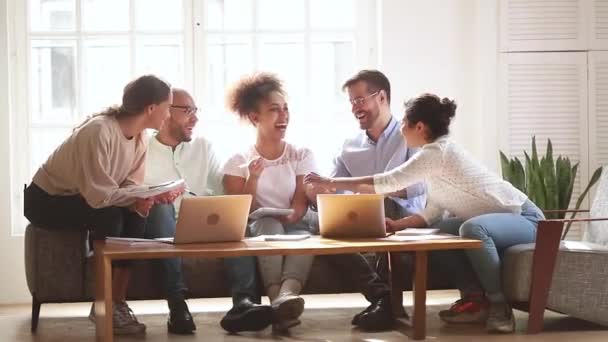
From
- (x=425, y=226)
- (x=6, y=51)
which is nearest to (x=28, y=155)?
(x=6, y=51)

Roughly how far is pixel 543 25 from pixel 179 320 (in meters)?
2.91

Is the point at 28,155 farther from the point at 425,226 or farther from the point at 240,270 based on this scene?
the point at 425,226

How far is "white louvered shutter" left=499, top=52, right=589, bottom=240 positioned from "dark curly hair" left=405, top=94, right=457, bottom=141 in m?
1.66

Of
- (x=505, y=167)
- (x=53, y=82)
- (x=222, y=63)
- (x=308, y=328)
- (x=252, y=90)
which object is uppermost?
(x=222, y=63)

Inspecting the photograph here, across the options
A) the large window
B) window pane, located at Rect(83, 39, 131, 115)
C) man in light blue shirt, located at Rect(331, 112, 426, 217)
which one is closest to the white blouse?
man in light blue shirt, located at Rect(331, 112, 426, 217)

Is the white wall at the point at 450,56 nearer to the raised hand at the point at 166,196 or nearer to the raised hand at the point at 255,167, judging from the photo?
the raised hand at the point at 255,167

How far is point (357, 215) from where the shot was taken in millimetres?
4059

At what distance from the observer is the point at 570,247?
427 centimetres

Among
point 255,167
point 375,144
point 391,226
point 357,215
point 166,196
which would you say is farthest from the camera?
point 375,144

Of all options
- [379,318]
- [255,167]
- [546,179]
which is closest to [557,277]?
[379,318]

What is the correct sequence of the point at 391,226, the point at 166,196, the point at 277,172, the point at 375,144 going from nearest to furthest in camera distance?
the point at 166,196 → the point at 391,226 → the point at 277,172 → the point at 375,144

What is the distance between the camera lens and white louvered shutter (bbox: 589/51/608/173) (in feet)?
19.8

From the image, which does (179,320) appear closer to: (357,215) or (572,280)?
(357,215)

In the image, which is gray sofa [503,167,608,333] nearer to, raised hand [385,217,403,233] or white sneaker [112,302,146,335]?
raised hand [385,217,403,233]
